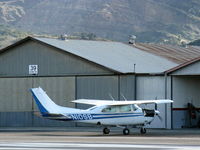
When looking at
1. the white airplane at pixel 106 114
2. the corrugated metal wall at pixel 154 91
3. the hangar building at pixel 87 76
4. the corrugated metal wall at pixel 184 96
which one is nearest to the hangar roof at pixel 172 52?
the hangar building at pixel 87 76

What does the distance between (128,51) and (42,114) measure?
47.2 ft

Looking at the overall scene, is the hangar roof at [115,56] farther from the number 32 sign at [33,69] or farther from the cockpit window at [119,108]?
the cockpit window at [119,108]

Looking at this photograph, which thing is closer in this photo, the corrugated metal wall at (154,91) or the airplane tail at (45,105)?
the airplane tail at (45,105)

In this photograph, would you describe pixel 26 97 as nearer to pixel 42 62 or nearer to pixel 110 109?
pixel 42 62

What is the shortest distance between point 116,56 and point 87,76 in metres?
3.28

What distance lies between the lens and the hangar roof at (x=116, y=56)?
49.0 meters

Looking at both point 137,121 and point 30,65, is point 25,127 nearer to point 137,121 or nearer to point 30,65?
point 30,65

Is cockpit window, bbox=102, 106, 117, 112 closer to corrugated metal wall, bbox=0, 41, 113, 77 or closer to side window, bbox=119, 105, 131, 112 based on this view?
side window, bbox=119, 105, 131, 112

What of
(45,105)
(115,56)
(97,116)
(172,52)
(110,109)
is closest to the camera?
(97,116)

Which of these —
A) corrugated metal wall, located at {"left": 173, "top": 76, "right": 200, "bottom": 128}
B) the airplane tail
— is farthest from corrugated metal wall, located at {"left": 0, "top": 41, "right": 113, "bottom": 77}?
the airplane tail

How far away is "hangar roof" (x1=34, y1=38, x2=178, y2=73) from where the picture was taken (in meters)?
49.0

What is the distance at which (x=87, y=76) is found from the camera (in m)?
49.2

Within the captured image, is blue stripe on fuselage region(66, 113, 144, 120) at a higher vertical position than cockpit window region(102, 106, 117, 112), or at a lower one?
lower

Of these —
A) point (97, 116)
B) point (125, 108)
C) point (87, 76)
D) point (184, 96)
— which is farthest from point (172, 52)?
point (97, 116)
